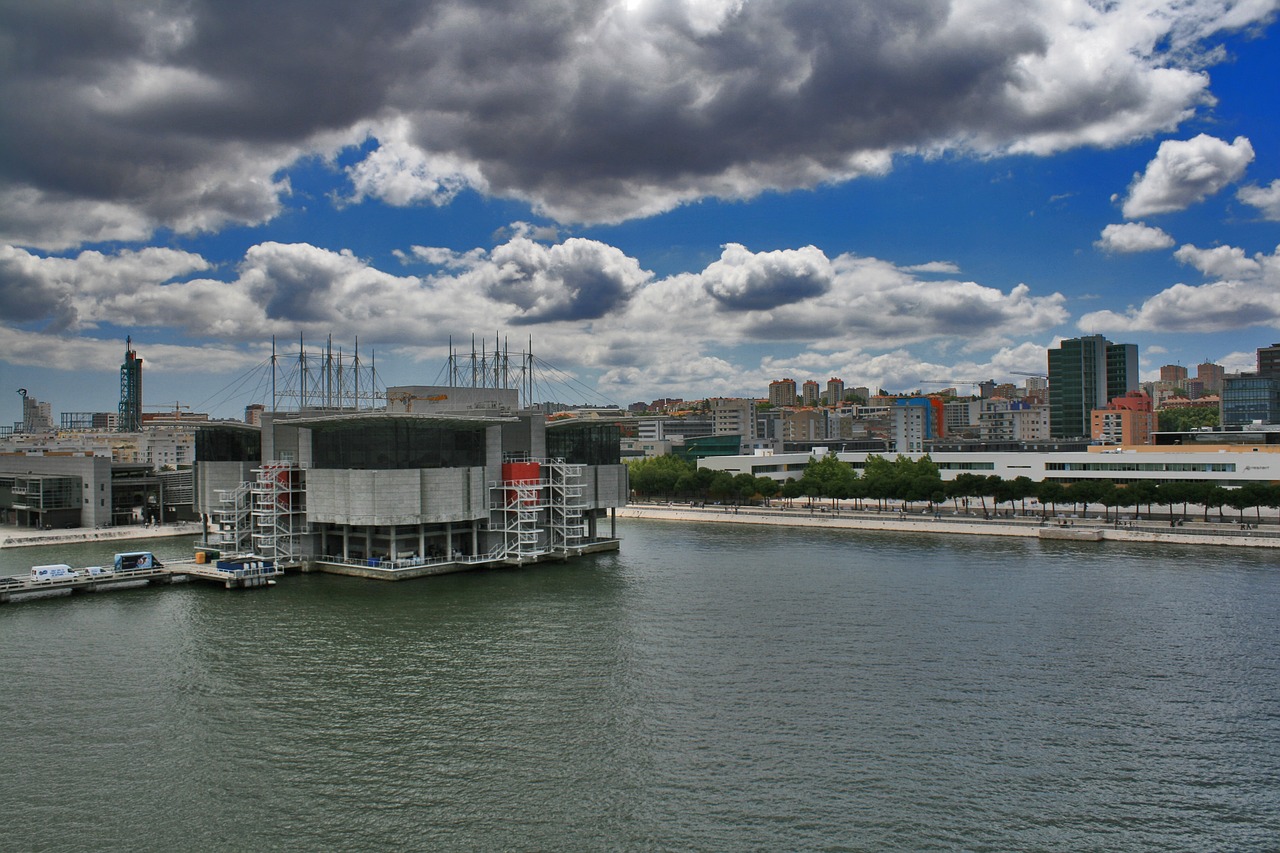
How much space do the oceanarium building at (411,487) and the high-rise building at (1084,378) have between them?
12893 centimetres

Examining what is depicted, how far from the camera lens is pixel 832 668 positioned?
23.7 meters

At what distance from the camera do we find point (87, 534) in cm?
5675

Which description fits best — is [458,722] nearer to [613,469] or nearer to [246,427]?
[613,469]

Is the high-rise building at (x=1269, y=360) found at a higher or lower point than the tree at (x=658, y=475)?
higher

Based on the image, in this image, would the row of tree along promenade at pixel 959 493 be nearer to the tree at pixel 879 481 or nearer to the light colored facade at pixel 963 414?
the tree at pixel 879 481

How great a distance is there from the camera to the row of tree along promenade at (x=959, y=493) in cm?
5722

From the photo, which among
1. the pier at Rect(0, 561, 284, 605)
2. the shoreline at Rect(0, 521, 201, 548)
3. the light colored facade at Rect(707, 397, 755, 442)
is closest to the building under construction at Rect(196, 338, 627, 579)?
the pier at Rect(0, 561, 284, 605)

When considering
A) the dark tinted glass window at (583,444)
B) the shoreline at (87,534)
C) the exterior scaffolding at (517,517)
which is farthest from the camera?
the shoreline at (87,534)

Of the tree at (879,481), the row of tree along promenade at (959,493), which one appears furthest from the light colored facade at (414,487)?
the row of tree along promenade at (959,493)

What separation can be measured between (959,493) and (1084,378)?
10425cm

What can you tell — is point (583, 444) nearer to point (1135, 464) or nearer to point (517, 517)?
point (517, 517)

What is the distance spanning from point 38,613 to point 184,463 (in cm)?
8991

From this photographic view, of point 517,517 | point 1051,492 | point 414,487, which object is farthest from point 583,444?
point 1051,492

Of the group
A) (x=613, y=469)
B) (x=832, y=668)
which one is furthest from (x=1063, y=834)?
(x=613, y=469)
